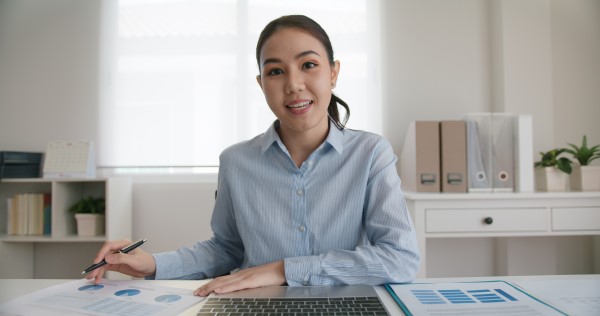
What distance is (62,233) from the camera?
6.98 ft

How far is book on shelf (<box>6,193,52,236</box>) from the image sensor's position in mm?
2160

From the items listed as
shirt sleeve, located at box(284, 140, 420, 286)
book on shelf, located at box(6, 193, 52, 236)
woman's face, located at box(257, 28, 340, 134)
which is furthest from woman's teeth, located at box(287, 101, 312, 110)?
book on shelf, located at box(6, 193, 52, 236)

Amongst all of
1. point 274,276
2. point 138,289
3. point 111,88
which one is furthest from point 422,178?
point 111,88

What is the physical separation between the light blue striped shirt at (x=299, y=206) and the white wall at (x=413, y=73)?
1405 mm

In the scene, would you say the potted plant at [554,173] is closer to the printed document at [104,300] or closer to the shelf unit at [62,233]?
the printed document at [104,300]

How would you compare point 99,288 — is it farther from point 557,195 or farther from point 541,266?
point 541,266

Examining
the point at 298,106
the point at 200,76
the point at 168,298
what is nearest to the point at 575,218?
the point at 298,106

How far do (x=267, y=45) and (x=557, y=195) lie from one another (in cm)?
148

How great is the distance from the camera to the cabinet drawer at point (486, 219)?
1695 millimetres

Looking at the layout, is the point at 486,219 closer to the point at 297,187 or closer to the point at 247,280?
the point at 297,187

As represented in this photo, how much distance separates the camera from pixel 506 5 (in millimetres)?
2154

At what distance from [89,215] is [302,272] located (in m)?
1.79

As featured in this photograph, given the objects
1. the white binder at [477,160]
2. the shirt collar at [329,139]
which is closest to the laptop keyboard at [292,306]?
the shirt collar at [329,139]

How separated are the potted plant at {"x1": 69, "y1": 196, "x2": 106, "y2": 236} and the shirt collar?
1548mm
